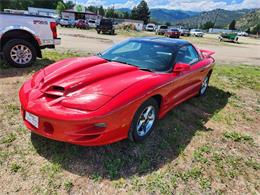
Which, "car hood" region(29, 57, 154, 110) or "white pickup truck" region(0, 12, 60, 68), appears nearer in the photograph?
"car hood" region(29, 57, 154, 110)

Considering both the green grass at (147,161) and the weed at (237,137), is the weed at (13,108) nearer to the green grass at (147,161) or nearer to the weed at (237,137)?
the green grass at (147,161)

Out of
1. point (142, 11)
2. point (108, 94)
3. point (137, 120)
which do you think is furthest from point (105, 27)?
point (142, 11)

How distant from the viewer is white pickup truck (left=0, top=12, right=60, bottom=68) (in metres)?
5.91

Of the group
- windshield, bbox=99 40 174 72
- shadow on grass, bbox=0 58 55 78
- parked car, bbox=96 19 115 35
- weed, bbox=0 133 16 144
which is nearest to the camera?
weed, bbox=0 133 16 144

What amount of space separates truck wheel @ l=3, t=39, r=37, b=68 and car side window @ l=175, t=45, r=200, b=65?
13.7 ft

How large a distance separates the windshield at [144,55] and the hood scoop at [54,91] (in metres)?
1.25

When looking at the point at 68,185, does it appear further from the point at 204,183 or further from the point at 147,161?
the point at 204,183

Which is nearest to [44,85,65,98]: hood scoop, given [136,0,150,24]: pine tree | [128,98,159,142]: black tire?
[128,98,159,142]: black tire

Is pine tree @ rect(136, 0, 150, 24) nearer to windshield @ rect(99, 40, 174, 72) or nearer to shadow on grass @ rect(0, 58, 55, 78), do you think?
shadow on grass @ rect(0, 58, 55, 78)

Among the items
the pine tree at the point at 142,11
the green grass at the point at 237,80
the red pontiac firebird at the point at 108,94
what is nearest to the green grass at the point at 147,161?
the red pontiac firebird at the point at 108,94

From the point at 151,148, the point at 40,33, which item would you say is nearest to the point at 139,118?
the point at 151,148

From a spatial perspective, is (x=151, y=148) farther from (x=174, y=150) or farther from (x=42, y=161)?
(x=42, y=161)

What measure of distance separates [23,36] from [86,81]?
4.16 m

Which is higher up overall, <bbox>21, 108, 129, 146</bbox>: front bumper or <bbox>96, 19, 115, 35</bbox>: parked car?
<bbox>21, 108, 129, 146</bbox>: front bumper
